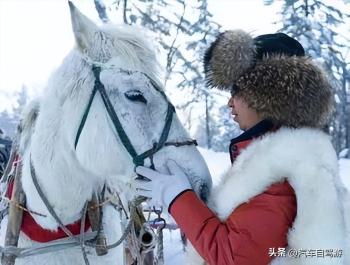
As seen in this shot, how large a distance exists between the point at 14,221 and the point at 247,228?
5.05ft

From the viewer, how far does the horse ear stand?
2.34m

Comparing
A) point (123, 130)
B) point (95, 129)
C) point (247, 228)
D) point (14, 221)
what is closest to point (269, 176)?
point (247, 228)

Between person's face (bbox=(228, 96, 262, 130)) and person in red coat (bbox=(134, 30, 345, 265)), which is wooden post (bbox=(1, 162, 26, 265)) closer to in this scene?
person in red coat (bbox=(134, 30, 345, 265))

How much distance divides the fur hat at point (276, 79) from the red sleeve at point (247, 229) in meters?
0.29

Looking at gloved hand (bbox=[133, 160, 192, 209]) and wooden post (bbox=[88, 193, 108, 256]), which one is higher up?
gloved hand (bbox=[133, 160, 192, 209])

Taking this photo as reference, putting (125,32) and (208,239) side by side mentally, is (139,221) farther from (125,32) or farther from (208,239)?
(208,239)

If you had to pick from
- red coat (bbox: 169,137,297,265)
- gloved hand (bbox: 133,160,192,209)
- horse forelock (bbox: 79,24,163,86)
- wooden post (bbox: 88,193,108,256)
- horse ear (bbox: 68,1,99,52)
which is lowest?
wooden post (bbox: 88,193,108,256)

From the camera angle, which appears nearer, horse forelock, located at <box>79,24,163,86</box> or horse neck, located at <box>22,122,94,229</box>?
horse forelock, located at <box>79,24,163,86</box>

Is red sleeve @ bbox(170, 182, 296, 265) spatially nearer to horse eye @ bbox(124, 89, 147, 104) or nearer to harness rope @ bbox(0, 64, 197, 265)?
harness rope @ bbox(0, 64, 197, 265)

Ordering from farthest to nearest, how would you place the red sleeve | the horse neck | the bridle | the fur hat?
the horse neck, the bridle, the fur hat, the red sleeve

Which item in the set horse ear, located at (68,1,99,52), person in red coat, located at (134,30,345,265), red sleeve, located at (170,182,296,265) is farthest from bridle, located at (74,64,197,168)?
red sleeve, located at (170,182,296,265)

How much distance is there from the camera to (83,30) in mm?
2402

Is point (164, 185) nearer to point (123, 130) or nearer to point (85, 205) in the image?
point (123, 130)

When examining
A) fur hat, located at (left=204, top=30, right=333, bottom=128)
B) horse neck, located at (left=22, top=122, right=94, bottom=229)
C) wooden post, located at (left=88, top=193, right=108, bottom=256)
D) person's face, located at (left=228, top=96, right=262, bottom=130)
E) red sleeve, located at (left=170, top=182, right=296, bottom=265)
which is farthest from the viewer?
wooden post, located at (left=88, top=193, right=108, bottom=256)
